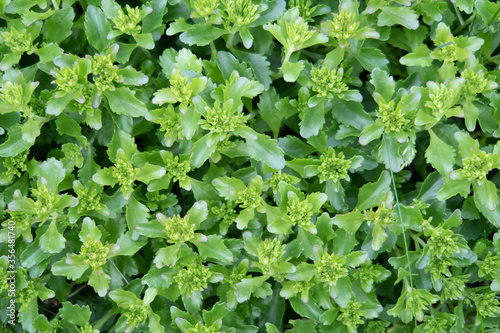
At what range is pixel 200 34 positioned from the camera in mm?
2707

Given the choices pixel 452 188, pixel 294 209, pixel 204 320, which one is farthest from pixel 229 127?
pixel 452 188

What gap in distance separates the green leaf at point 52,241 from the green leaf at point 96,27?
1.21 metres

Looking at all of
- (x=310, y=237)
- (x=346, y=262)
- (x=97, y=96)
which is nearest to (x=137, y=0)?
(x=97, y=96)

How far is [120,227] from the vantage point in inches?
114

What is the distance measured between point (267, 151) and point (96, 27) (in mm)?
1409

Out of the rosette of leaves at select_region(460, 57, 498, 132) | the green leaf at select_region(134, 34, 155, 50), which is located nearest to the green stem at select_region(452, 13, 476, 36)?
the rosette of leaves at select_region(460, 57, 498, 132)

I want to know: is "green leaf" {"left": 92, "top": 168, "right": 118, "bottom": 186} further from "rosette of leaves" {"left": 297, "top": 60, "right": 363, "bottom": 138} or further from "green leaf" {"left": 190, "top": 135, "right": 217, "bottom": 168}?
"rosette of leaves" {"left": 297, "top": 60, "right": 363, "bottom": 138}

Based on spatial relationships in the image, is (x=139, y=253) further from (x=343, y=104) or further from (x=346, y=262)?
(x=343, y=104)

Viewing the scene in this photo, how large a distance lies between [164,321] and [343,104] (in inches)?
73.7

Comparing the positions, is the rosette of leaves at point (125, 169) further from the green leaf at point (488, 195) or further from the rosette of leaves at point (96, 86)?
the green leaf at point (488, 195)

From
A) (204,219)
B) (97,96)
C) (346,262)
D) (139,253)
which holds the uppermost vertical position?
(97,96)

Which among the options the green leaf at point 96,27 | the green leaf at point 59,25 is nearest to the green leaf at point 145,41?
the green leaf at point 96,27

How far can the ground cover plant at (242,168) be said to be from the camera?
2.61 meters

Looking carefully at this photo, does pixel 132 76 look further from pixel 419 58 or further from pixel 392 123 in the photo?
pixel 419 58
